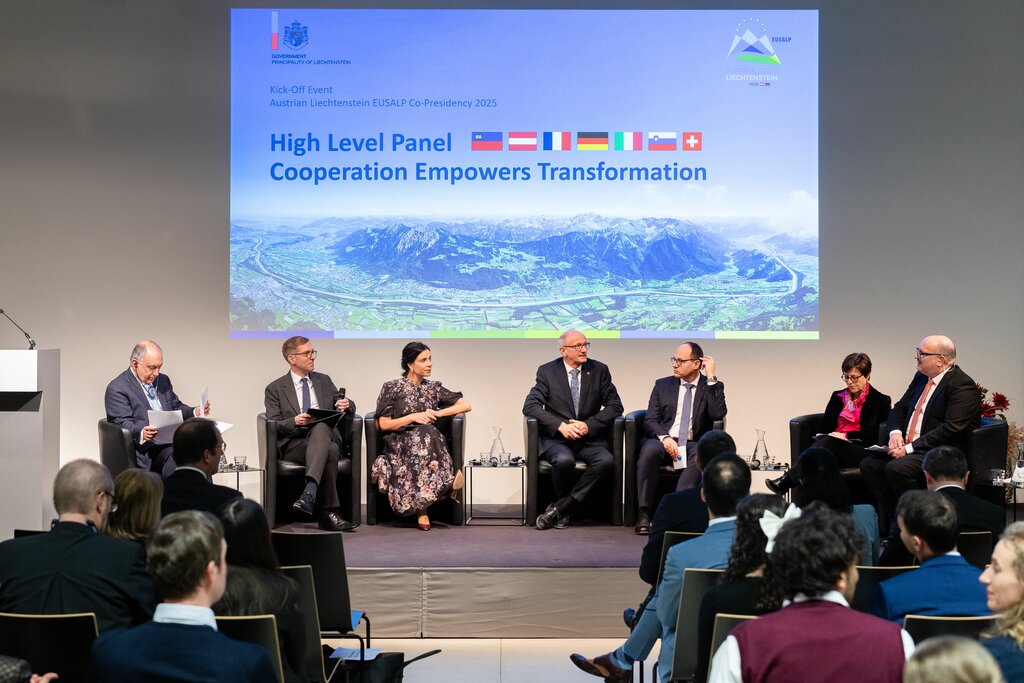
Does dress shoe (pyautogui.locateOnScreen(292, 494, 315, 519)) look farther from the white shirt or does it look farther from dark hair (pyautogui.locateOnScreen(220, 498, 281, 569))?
the white shirt

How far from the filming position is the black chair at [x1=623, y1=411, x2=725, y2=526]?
6.86 metres

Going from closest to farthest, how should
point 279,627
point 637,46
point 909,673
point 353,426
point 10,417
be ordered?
point 909,673 → point 279,627 → point 10,417 → point 353,426 → point 637,46

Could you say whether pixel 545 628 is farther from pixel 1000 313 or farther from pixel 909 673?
pixel 1000 313

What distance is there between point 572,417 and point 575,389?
0.61 ft

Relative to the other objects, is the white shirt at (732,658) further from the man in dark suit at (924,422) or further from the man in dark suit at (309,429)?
the man in dark suit at (309,429)

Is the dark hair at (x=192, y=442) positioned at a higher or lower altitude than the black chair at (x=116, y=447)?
higher

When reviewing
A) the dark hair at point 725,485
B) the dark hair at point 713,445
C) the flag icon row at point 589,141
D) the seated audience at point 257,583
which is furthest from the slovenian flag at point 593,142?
the seated audience at point 257,583

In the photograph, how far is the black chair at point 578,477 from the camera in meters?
6.84

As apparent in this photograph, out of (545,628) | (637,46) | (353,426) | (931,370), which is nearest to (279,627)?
(545,628)

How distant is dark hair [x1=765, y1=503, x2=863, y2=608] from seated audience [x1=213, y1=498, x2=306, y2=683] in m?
1.24

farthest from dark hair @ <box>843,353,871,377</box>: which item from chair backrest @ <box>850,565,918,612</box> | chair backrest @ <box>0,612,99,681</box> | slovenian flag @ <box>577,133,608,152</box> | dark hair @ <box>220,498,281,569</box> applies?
chair backrest @ <box>0,612,99,681</box>

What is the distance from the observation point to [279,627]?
283 centimetres

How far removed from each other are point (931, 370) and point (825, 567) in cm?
474

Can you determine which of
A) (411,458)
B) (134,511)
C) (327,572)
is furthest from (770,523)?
(411,458)
